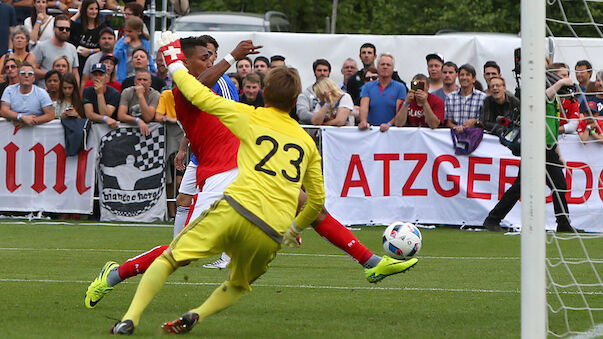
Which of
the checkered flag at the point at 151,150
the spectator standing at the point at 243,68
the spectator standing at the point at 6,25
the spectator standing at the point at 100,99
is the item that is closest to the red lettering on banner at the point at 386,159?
the checkered flag at the point at 151,150

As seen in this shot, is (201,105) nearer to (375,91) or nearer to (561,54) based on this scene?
(561,54)

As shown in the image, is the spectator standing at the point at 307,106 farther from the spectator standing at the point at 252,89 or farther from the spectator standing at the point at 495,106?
the spectator standing at the point at 495,106

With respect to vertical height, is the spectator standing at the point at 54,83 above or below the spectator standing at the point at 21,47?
below

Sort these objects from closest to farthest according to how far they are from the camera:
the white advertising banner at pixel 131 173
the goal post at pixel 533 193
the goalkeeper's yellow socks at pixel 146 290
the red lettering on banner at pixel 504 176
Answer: the goal post at pixel 533 193 → the goalkeeper's yellow socks at pixel 146 290 → the red lettering on banner at pixel 504 176 → the white advertising banner at pixel 131 173

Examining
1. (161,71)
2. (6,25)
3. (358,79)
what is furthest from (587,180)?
(6,25)

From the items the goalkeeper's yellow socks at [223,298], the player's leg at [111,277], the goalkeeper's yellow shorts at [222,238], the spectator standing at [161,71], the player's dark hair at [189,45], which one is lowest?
the player's leg at [111,277]

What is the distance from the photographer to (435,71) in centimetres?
1681

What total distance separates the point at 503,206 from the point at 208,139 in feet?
24.3

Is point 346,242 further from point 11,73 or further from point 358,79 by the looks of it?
point 11,73

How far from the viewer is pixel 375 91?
16234 millimetres

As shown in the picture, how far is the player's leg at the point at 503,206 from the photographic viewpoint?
14.7m

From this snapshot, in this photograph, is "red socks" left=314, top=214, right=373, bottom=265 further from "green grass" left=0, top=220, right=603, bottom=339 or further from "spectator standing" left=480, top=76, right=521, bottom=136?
"spectator standing" left=480, top=76, right=521, bottom=136

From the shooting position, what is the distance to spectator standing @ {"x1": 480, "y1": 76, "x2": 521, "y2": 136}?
600 inches

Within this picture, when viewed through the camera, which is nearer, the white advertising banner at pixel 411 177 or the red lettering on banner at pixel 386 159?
the white advertising banner at pixel 411 177
